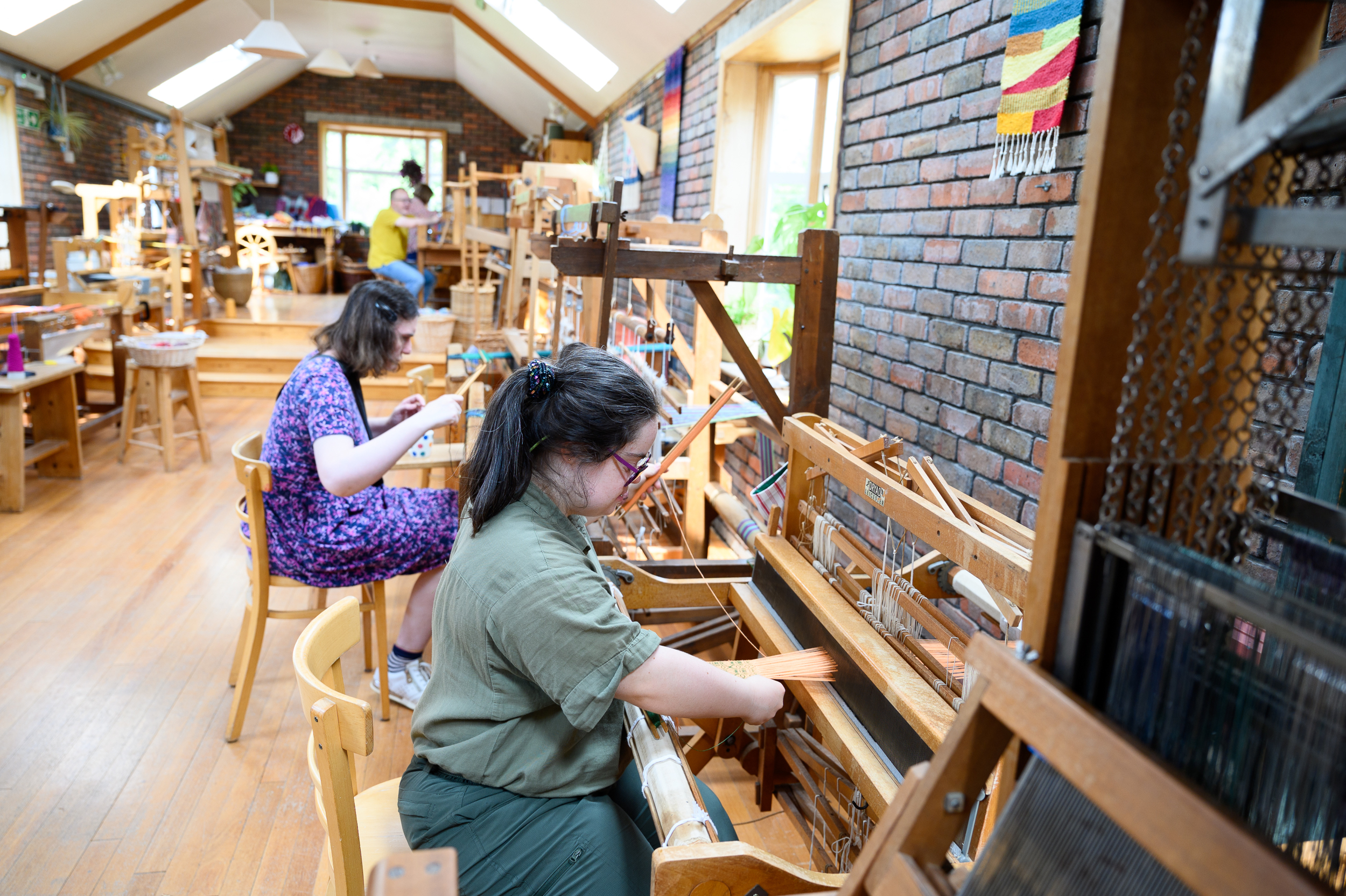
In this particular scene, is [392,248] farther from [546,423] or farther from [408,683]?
[546,423]

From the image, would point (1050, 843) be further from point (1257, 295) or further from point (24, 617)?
point (24, 617)

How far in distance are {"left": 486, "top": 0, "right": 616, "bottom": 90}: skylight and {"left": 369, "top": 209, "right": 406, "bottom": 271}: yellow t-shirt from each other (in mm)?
1992

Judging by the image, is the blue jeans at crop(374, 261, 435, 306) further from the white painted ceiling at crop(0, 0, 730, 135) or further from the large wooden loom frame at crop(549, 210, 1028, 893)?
the large wooden loom frame at crop(549, 210, 1028, 893)

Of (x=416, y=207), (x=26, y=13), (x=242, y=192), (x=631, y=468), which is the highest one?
(x=26, y=13)

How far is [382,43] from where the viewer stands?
10.9m

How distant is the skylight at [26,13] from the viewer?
6602 mm

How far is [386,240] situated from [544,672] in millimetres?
7046

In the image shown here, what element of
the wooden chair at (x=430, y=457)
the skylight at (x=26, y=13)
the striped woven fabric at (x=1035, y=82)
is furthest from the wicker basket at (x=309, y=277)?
the striped woven fabric at (x=1035, y=82)

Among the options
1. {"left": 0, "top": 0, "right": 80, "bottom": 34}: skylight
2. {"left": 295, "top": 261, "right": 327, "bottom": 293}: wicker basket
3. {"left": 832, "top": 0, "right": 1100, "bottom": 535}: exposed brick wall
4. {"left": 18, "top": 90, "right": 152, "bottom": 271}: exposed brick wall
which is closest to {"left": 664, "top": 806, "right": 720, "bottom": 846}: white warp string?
{"left": 832, "top": 0, "right": 1100, "bottom": 535}: exposed brick wall

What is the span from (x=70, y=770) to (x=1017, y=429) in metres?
2.44

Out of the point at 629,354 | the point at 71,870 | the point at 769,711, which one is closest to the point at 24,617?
the point at 71,870

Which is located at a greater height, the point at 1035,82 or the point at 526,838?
the point at 1035,82

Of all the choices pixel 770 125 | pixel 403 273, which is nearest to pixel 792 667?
pixel 770 125

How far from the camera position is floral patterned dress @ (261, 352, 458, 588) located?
2.35 meters
